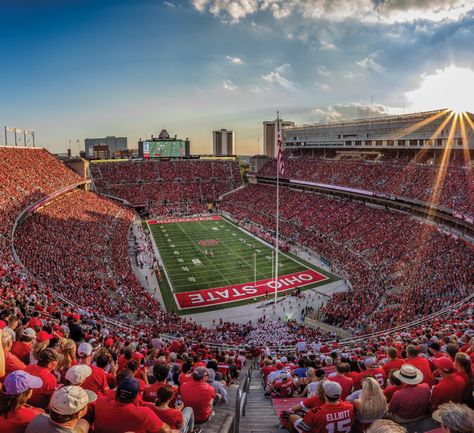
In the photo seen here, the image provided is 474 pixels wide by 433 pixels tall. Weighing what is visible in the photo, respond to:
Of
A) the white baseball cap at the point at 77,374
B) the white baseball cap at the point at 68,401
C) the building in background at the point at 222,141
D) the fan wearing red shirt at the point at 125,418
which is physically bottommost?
the fan wearing red shirt at the point at 125,418

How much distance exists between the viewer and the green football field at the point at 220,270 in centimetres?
2770

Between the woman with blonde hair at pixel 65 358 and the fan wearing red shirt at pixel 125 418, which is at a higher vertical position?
the fan wearing red shirt at pixel 125 418

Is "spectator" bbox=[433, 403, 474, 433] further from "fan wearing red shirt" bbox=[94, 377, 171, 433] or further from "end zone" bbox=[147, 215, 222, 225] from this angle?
"end zone" bbox=[147, 215, 222, 225]

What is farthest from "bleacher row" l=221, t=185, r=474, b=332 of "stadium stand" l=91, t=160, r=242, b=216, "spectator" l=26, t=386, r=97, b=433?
"spectator" l=26, t=386, r=97, b=433

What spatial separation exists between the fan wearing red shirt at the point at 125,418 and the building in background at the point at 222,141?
183968 millimetres

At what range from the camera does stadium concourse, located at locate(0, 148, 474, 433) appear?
405 centimetres

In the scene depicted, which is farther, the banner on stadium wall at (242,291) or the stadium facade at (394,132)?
A: the stadium facade at (394,132)

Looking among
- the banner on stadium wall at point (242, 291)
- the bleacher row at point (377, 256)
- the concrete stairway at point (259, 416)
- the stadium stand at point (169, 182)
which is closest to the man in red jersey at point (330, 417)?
the concrete stairway at point (259, 416)

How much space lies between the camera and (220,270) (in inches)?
1318

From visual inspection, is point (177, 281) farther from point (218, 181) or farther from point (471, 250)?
point (218, 181)

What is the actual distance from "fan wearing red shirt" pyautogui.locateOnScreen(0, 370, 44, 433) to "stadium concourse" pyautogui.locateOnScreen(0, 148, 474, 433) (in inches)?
0.4

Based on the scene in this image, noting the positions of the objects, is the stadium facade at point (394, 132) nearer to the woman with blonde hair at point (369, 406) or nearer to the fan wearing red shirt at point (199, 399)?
the woman with blonde hair at point (369, 406)

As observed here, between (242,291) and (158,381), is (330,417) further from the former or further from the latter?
(242,291)

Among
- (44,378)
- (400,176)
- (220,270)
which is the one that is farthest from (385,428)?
(400,176)
